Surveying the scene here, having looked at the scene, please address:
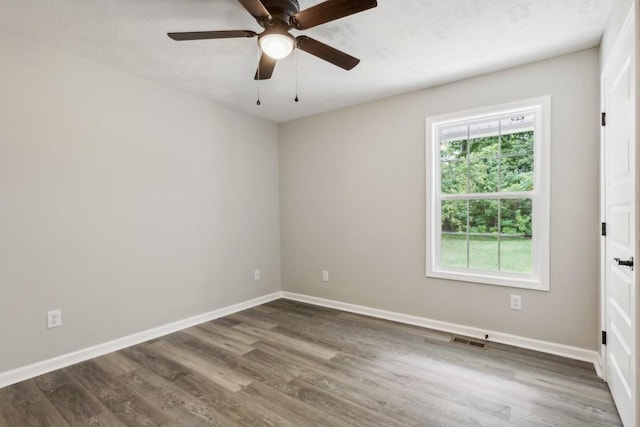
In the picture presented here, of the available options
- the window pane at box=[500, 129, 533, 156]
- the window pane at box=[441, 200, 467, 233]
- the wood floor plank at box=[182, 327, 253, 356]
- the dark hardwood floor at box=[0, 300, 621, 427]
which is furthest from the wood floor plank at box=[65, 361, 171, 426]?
the window pane at box=[500, 129, 533, 156]

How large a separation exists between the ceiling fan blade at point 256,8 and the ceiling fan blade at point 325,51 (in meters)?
0.25

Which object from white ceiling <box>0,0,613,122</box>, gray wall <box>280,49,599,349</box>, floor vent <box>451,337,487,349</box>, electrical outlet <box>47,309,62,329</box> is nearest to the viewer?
white ceiling <box>0,0,613,122</box>

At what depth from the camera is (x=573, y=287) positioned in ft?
8.45

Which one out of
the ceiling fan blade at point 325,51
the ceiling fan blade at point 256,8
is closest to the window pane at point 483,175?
the ceiling fan blade at point 325,51

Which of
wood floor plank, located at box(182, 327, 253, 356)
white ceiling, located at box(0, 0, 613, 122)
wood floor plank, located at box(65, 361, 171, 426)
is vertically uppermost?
white ceiling, located at box(0, 0, 613, 122)

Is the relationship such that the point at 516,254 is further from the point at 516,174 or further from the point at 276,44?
the point at 276,44

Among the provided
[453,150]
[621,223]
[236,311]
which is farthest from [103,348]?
[621,223]

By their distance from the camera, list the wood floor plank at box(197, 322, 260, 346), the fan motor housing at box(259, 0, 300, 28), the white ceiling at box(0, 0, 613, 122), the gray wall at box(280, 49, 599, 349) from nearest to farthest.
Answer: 1. the fan motor housing at box(259, 0, 300, 28)
2. the white ceiling at box(0, 0, 613, 122)
3. the gray wall at box(280, 49, 599, 349)
4. the wood floor plank at box(197, 322, 260, 346)

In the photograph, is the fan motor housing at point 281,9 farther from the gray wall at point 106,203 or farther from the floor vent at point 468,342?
the floor vent at point 468,342

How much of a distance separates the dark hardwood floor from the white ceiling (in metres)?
2.42

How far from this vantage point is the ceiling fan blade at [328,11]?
60.9 inches

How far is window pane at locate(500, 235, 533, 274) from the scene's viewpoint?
2840 mm

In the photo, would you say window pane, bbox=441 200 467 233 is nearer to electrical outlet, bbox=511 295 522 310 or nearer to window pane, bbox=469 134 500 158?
window pane, bbox=469 134 500 158

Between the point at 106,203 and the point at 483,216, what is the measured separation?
3373 mm
